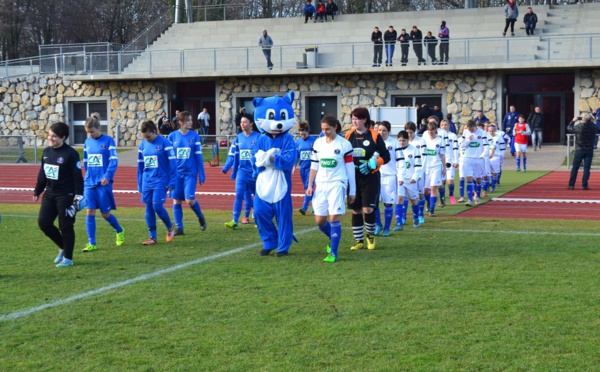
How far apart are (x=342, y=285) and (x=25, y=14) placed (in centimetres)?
5055

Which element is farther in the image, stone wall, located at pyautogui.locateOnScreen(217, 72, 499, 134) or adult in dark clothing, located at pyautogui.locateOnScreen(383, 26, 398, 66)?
adult in dark clothing, located at pyautogui.locateOnScreen(383, 26, 398, 66)

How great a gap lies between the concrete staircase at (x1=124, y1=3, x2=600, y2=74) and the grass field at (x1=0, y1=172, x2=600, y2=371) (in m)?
23.7

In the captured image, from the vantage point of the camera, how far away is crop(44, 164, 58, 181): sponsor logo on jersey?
34.4 ft

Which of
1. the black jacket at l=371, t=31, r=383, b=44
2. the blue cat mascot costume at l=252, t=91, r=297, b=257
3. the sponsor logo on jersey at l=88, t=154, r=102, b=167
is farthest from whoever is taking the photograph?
the black jacket at l=371, t=31, r=383, b=44

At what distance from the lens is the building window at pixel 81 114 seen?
1679 inches

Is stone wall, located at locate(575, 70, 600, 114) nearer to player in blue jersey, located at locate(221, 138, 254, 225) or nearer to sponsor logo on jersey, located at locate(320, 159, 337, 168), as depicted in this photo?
player in blue jersey, located at locate(221, 138, 254, 225)

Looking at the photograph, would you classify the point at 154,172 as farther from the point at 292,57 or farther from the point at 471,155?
the point at 292,57

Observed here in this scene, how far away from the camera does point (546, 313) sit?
7785 mm

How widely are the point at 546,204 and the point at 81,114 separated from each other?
3027 cm

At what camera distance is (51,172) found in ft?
34.5

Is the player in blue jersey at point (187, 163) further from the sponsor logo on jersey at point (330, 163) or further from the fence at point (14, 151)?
the fence at point (14, 151)

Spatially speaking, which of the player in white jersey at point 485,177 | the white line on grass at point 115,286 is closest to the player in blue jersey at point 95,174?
the white line on grass at point 115,286

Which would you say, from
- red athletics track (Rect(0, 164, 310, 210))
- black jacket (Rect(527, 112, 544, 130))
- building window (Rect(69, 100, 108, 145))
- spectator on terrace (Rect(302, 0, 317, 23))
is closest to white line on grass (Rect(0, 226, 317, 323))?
red athletics track (Rect(0, 164, 310, 210))

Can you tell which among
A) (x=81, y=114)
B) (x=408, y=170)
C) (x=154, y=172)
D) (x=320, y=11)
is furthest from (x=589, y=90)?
(x=154, y=172)
